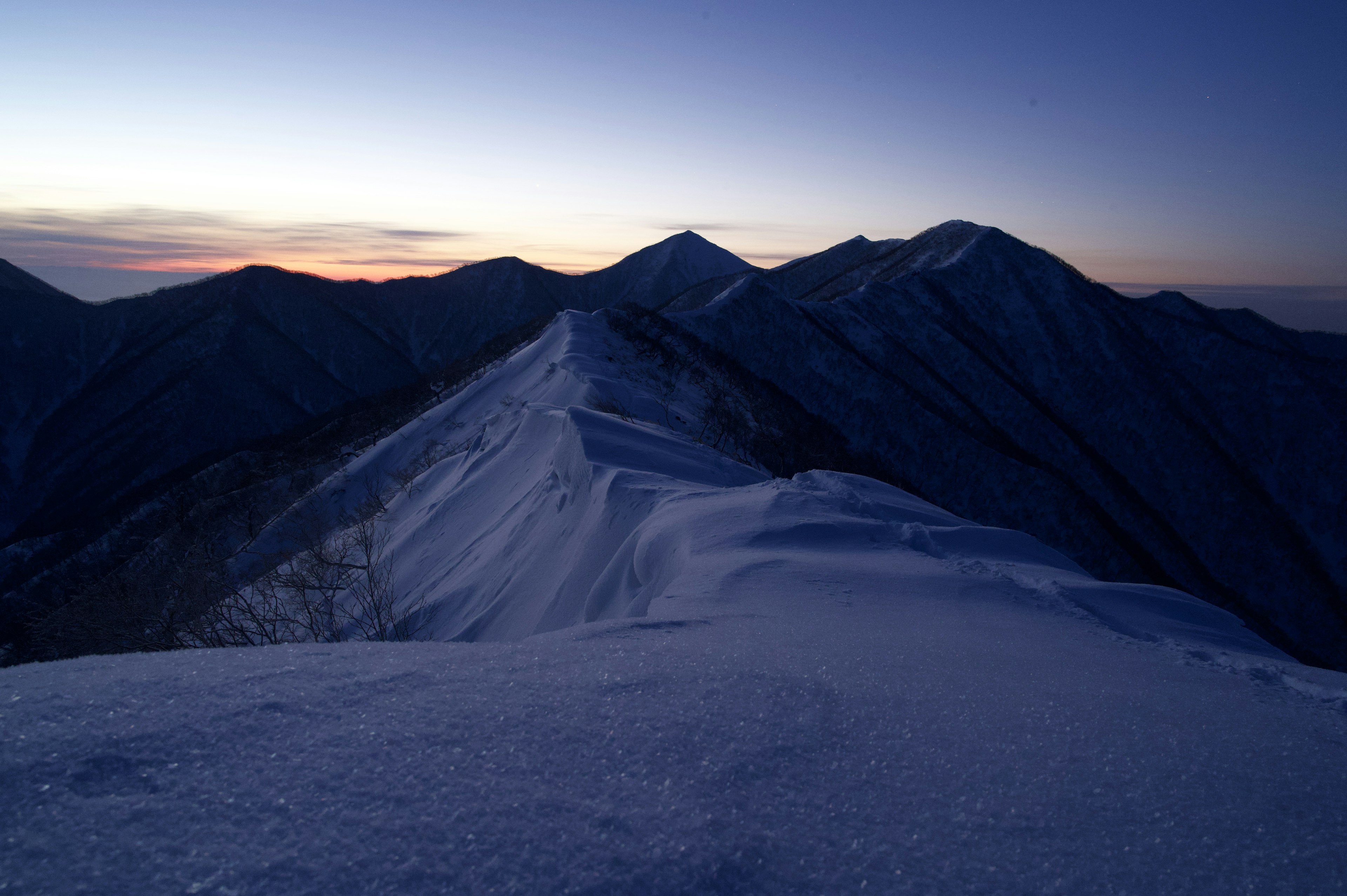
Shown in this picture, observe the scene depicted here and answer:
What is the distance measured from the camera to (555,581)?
6.80 metres

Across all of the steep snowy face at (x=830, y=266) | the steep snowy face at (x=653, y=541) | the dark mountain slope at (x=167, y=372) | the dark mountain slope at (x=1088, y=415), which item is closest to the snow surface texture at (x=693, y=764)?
the steep snowy face at (x=653, y=541)

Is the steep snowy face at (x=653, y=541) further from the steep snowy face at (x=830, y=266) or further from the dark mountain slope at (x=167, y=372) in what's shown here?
the steep snowy face at (x=830, y=266)

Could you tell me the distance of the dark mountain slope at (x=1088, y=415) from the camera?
3148 centimetres

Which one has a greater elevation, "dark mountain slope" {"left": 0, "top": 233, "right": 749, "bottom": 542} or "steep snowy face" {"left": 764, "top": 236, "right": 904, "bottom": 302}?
"steep snowy face" {"left": 764, "top": 236, "right": 904, "bottom": 302}

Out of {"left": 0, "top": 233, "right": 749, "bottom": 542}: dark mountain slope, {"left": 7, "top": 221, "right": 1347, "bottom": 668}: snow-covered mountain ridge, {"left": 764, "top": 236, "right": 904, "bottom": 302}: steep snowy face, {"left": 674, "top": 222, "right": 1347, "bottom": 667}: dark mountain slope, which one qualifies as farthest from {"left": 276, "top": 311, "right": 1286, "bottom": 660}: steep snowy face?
{"left": 764, "top": 236, "right": 904, "bottom": 302}: steep snowy face

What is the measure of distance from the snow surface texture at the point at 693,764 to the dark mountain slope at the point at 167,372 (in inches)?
1856

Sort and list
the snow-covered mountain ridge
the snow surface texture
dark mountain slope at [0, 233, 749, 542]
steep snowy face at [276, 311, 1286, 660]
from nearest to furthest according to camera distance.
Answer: the snow surface texture
steep snowy face at [276, 311, 1286, 660]
the snow-covered mountain ridge
dark mountain slope at [0, 233, 749, 542]

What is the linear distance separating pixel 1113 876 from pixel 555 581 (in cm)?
573

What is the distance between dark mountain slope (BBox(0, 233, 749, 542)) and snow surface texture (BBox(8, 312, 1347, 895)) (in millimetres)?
47151

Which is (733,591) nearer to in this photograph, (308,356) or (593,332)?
(593,332)

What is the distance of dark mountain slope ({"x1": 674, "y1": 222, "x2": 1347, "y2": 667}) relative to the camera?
1240 inches

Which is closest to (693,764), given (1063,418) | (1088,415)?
(1063,418)

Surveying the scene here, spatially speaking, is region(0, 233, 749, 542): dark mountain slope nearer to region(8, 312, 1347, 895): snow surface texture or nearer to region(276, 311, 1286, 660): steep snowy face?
region(276, 311, 1286, 660): steep snowy face

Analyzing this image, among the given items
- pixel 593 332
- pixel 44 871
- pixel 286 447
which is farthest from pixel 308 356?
pixel 44 871
